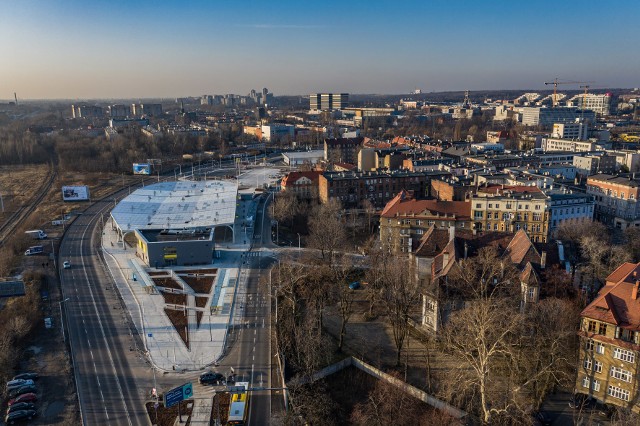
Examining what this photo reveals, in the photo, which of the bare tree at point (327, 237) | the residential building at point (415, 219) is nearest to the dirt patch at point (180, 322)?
the bare tree at point (327, 237)

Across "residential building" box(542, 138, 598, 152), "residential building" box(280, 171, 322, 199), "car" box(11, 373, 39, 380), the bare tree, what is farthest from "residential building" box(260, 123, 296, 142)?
"car" box(11, 373, 39, 380)

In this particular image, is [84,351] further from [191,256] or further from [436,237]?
[436,237]

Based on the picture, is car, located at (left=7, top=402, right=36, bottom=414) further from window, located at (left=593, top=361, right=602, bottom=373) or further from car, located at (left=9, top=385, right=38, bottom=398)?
window, located at (left=593, top=361, right=602, bottom=373)

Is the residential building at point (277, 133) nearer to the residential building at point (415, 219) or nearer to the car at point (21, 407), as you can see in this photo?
the residential building at point (415, 219)

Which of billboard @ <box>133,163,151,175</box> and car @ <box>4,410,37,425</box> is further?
billboard @ <box>133,163,151,175</box>

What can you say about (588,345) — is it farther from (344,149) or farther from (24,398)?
(344,149)

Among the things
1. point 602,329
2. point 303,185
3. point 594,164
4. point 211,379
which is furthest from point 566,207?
point 211,379
